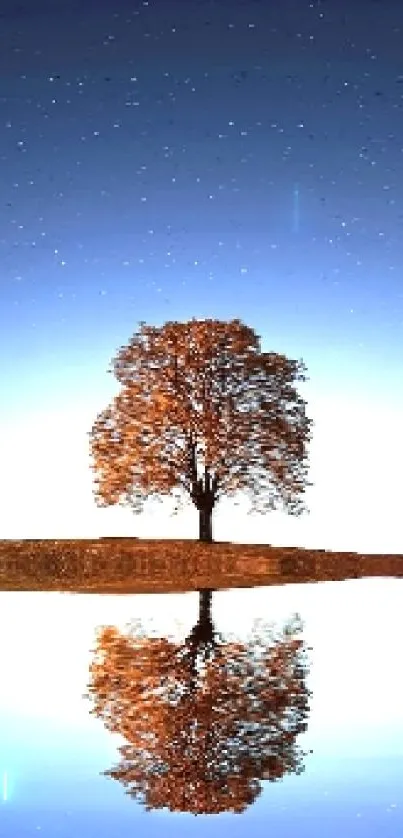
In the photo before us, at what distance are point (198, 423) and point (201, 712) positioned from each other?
137 feet

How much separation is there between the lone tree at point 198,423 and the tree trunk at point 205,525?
5cm

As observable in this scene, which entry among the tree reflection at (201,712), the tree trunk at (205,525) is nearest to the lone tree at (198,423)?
the tree trunk at (205,525)

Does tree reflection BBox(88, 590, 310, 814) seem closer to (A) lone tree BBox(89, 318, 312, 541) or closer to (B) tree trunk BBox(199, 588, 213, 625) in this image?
(B) tree trunk BBox(199, 588, 213, 625)

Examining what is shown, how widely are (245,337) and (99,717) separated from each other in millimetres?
44713

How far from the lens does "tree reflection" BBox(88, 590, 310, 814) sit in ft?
34.8

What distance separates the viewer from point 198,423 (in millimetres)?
56031

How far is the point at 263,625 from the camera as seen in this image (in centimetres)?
2567

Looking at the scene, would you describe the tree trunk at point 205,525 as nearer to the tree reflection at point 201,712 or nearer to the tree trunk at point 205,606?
the tree trunk at point 205,606

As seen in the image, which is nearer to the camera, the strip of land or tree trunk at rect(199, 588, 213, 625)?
tree trunk at rect(199, 588, 213, 625)

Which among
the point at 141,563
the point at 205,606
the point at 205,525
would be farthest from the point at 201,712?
the point at 205,525

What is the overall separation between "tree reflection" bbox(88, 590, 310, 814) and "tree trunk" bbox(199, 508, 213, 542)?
110ft

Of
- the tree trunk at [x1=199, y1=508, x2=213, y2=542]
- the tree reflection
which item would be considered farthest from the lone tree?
the tree reflection

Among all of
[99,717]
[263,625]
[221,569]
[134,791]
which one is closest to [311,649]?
[263,625]

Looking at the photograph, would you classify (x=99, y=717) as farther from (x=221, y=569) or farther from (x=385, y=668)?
(x=221, y=569)
